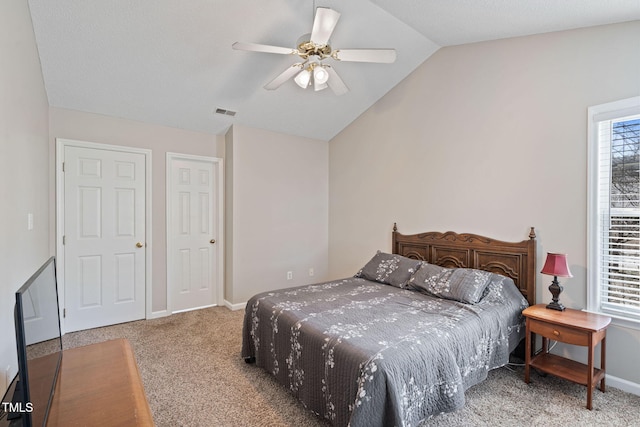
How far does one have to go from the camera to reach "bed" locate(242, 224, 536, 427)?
172cm

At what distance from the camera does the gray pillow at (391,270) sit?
325cm

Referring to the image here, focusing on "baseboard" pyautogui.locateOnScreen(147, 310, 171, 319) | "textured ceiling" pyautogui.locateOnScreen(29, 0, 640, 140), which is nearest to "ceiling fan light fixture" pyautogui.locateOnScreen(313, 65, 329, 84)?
"textured ceiling" pyautogui.locateOnScreen(29, 0, 640, 140)

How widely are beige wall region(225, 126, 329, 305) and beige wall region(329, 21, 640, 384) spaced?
825 millimetres

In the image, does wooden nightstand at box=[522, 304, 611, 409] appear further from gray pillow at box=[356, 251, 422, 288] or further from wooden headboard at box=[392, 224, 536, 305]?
gray pillow at box=[356, 251, 422, 288]

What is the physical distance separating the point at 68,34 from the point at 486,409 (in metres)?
4.34

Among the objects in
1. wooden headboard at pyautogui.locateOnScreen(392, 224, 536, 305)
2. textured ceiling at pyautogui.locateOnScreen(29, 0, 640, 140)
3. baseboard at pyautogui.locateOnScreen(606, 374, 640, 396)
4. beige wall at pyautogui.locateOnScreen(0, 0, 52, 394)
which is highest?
textured ceiling at pyautogui.locateOnScreen(29, 0, 640, 140)

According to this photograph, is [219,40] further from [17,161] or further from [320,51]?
[17,161]

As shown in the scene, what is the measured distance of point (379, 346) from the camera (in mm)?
1810

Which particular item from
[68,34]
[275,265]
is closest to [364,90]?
[275,265]

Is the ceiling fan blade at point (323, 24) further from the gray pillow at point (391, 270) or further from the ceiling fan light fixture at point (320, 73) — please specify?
the gray pillow at point (391, 270)

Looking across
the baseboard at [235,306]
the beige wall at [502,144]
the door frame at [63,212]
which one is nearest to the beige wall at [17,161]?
the door frame at [63,212]

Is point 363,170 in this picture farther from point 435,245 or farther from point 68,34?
point 68,34

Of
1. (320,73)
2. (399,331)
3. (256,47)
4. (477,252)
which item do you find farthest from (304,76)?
(477,252)

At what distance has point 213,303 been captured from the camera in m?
4.36
